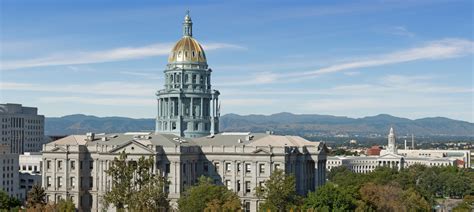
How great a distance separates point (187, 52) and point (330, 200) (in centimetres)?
5036

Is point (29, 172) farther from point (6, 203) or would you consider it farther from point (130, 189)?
point (130, 189)

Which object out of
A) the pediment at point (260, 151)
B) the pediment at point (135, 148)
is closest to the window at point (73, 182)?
the pediment at point (135, 148)

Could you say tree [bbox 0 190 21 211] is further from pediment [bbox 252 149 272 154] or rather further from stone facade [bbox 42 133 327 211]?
pediment [bbox 252 149 272 154]

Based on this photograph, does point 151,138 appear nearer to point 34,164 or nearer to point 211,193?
point 211,193

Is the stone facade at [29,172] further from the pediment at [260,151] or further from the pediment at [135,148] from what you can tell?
the pediment at [260,151]

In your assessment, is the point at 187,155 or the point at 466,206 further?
the point at 187,155

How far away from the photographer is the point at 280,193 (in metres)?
108

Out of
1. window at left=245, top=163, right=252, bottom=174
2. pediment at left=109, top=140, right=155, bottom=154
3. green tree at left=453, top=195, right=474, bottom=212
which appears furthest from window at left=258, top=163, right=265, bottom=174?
green tree at left=453, top=195, right=474, bottom=212

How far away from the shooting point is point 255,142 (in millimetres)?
124375

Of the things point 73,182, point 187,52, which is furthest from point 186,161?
point 187,52

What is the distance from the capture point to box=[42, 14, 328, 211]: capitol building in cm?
12069

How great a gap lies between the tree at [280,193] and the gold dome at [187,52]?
129ft

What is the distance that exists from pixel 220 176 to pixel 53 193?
1133 inches

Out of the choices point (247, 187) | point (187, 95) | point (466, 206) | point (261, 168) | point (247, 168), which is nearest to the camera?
point (466, 206)
